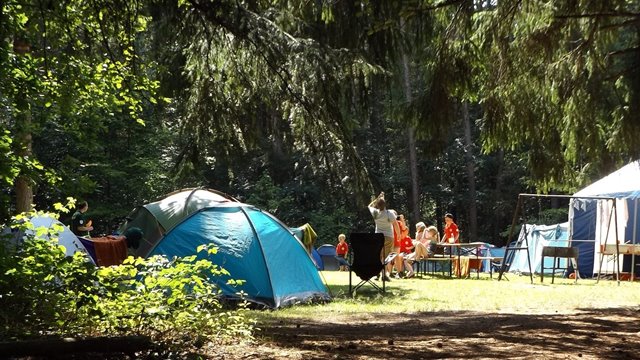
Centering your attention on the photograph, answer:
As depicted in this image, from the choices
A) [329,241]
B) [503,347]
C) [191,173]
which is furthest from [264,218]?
[329,241]

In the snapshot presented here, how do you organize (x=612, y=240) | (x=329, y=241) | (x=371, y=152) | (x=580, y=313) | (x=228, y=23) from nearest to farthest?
(x=228, y=23) → (x=580, y=313) → (x=612, y=240) → (x=329, y=241) → (x=371, y=152)

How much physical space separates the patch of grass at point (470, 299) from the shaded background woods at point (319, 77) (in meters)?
1.33

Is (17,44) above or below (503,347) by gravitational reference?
above

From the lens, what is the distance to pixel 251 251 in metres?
8.96

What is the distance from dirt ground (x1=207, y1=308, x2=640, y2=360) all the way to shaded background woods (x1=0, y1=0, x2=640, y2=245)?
3.80ft

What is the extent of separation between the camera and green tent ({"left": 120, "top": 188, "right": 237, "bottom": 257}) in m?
10.1

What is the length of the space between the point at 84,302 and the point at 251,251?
13.7 feet

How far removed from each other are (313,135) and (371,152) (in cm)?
3030

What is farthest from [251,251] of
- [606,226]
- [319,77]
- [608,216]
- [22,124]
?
[606,226]

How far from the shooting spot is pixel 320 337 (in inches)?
232

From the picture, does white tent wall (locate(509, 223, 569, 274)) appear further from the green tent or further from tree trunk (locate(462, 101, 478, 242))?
tree trunk (locate(462, 101, 478, 242))

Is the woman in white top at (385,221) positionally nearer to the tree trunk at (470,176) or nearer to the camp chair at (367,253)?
the camp chair at (367,253)

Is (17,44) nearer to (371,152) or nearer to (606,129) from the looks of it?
(606,129)

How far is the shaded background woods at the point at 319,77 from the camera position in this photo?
19.4ft
